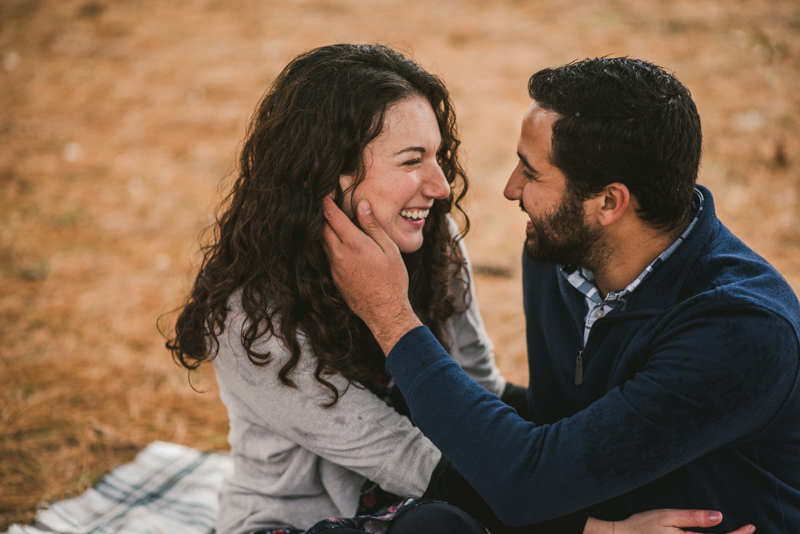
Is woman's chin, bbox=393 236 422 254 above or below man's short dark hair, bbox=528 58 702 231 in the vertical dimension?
below

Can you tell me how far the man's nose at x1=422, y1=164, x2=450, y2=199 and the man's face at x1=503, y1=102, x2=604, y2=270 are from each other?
10.4 inches

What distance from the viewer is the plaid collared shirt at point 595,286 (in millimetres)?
2016

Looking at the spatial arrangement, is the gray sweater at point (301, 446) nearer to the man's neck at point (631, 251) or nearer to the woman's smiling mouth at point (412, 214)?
the woman's smiling mouth at point (412, 214)

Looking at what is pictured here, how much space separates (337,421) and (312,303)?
A: 1.40ft

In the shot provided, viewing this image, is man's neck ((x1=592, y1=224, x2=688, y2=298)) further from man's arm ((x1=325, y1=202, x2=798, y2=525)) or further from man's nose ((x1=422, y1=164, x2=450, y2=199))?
man's nose ((x1=422, y1=164, x2=450, y2=199))

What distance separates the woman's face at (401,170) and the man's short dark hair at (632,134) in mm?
474

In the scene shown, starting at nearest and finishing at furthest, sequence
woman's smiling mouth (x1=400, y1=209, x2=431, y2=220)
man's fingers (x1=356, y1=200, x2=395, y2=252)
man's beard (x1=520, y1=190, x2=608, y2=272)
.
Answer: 1. man's beard (x1=520, y1=190, x2=608, y2=272)
2. man's fingers (x1=356, y1=200, x2=395, y2=252)
3. woman's smiling mouth (x1=400, y1=209, x2=431, y2=220)

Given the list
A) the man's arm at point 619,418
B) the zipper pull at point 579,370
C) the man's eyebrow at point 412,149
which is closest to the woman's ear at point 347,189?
the man's eyebrow at point 412,149

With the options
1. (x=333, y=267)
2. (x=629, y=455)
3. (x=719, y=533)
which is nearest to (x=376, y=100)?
(x=333, y=267)

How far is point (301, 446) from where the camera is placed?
2332 millimetres

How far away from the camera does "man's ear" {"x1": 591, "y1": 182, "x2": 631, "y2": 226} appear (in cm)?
202

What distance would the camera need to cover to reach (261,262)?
2311mm

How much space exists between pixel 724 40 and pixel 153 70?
7.66 m

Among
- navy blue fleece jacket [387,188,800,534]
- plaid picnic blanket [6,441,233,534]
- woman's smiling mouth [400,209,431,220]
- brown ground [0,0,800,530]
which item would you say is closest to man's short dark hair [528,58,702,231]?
navy blue fleece jacket [387,188,800,534]
